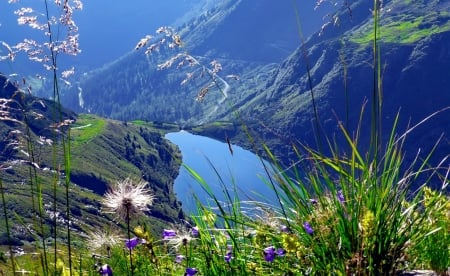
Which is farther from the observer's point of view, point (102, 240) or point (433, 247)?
point (102, 240)

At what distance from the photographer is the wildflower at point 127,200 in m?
2.70

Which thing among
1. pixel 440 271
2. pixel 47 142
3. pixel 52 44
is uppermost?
pixel 52 44

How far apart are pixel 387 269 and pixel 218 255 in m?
0.84

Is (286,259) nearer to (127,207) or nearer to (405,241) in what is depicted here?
(405,241)

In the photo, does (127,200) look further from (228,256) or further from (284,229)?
(284,229)

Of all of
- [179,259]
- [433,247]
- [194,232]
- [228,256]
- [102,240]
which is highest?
[102,240]

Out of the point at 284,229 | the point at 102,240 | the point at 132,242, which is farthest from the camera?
the point at 102,240

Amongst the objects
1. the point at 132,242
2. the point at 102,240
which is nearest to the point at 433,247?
the point at 132,242

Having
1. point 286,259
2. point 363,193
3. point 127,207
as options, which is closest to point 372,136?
point 363,193

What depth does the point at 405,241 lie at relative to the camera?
2.69m

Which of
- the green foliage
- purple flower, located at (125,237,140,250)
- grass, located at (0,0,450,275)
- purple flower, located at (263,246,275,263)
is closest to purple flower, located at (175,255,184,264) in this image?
grass, located at (0,0,450,275)

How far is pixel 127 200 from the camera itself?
2.76 m

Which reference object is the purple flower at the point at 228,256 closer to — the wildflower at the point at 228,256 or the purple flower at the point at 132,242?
the wildflower at the point at 228,256

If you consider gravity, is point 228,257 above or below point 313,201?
below
